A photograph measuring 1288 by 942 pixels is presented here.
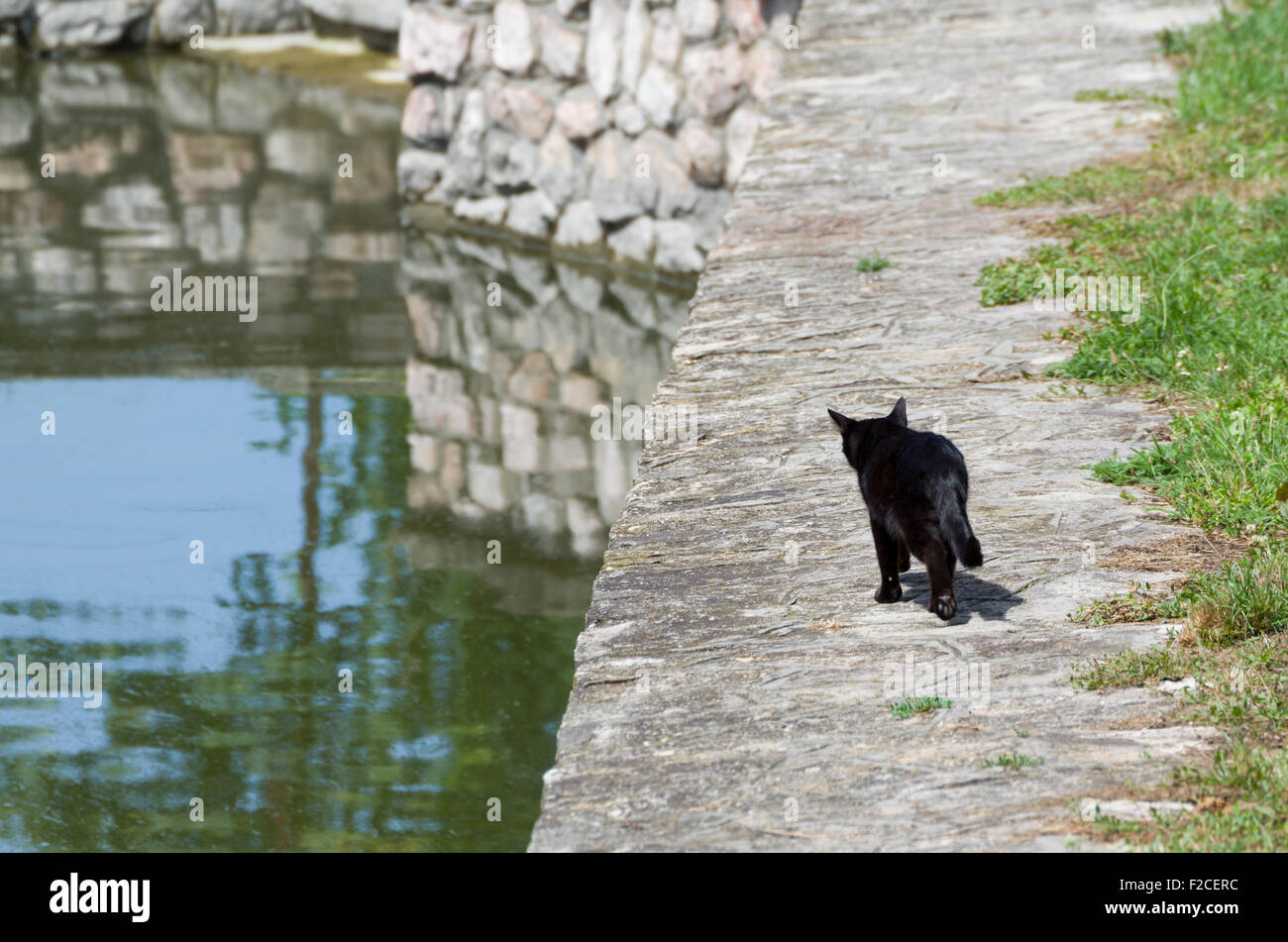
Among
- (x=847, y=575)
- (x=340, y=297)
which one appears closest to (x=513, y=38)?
(x=340, y=297)

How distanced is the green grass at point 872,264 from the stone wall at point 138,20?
11272 mm

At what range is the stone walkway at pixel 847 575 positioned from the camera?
2.59 m

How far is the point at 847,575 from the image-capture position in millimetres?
3432

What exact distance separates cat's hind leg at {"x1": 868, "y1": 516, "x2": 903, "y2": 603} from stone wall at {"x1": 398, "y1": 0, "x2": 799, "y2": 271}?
6.90 metres

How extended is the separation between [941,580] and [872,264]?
2.58m

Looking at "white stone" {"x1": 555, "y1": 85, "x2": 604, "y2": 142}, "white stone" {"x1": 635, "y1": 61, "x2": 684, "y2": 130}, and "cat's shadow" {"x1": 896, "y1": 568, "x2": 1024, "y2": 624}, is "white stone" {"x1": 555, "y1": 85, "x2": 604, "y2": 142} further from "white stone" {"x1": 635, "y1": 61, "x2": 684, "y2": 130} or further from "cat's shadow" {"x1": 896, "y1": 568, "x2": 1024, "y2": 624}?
"cat's shadow" {"x1": 896, "y1": 568, "x2": 1024, "y2": 624}

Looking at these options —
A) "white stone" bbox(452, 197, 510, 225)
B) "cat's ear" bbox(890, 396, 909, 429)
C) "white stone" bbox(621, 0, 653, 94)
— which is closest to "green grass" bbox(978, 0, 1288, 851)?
"cat's ear" bbox(890, 396, 909, 429)

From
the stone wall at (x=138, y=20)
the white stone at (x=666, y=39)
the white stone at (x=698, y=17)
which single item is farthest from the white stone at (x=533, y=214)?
the stone wall at (x=138, y=20)

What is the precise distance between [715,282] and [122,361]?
4461mm

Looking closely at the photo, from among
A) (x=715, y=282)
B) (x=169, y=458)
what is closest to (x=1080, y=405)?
(x=715, y=282)

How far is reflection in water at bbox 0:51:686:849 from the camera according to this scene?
201 inches

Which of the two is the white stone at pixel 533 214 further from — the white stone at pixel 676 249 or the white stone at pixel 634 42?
the white stone at pixel 634 42

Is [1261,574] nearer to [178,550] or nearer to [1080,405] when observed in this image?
[1080,405]

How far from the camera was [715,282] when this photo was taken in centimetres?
→ 556
